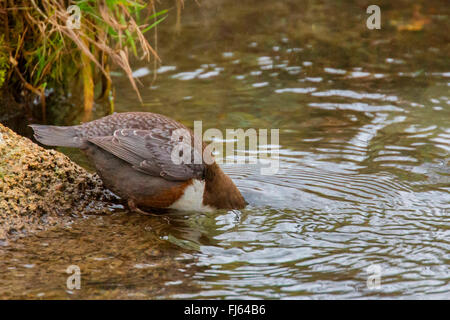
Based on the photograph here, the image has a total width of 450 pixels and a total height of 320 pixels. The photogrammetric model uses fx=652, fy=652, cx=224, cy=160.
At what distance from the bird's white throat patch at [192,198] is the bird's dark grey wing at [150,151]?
7 cm

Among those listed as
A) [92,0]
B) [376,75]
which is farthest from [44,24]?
[376,75]

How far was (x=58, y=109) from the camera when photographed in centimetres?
635

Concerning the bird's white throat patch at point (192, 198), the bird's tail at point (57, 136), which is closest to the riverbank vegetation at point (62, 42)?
the bird's tail at point (57, 136)

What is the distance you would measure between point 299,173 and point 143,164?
4.37 feet

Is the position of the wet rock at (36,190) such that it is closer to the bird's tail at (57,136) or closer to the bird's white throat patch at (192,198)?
the bird's tail at (57,136)

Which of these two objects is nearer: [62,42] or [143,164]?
[143,164]

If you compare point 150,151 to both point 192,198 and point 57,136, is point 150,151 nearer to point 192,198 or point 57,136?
point 192,198

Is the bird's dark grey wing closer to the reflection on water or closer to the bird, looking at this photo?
the bird

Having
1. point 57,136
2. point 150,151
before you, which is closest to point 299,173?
point 150,151

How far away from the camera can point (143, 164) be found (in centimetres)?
433

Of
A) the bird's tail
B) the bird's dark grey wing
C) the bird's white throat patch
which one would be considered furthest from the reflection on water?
the bird's tail

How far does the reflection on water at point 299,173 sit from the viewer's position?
3.44 metres

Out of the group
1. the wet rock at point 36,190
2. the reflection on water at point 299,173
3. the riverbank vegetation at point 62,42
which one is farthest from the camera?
the riverbank vegetation at point 62,42

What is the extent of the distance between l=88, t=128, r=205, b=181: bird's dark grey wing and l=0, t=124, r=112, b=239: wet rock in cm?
31
